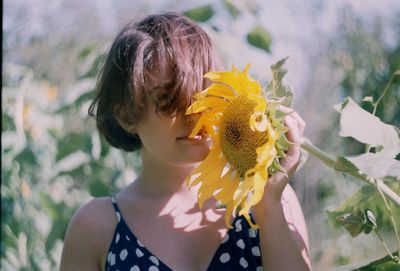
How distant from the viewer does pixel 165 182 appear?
881mm

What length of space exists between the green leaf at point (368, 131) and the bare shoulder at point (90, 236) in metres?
0.38

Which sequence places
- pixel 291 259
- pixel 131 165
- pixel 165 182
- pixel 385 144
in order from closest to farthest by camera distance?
pixel 385 144, pixel 291 259, pixel 165 182, pixel 131 165

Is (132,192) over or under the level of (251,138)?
under

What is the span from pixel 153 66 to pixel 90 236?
23 centimetres

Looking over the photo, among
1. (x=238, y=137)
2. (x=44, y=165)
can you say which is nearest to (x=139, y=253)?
A: (x=238, y=137)

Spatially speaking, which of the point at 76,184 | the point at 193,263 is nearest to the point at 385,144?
the point at 193,263

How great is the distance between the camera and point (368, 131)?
599mm

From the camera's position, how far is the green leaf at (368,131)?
23.4 inches

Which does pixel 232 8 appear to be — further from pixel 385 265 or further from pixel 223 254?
pixel 385 265

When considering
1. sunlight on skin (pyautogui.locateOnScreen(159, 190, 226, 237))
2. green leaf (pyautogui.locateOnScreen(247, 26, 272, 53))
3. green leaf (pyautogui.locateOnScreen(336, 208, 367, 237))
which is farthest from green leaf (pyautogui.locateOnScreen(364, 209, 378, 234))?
green leaf (pyautogui.locateOnScreen(247, 26, 272, 53))

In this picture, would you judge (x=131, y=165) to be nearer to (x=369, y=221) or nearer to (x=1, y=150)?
(x=1, y=150)

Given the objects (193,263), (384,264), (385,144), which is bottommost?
(193,263)

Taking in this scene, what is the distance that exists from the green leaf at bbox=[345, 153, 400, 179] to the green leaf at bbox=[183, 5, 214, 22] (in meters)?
0.75

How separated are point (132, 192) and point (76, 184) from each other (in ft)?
2.52
